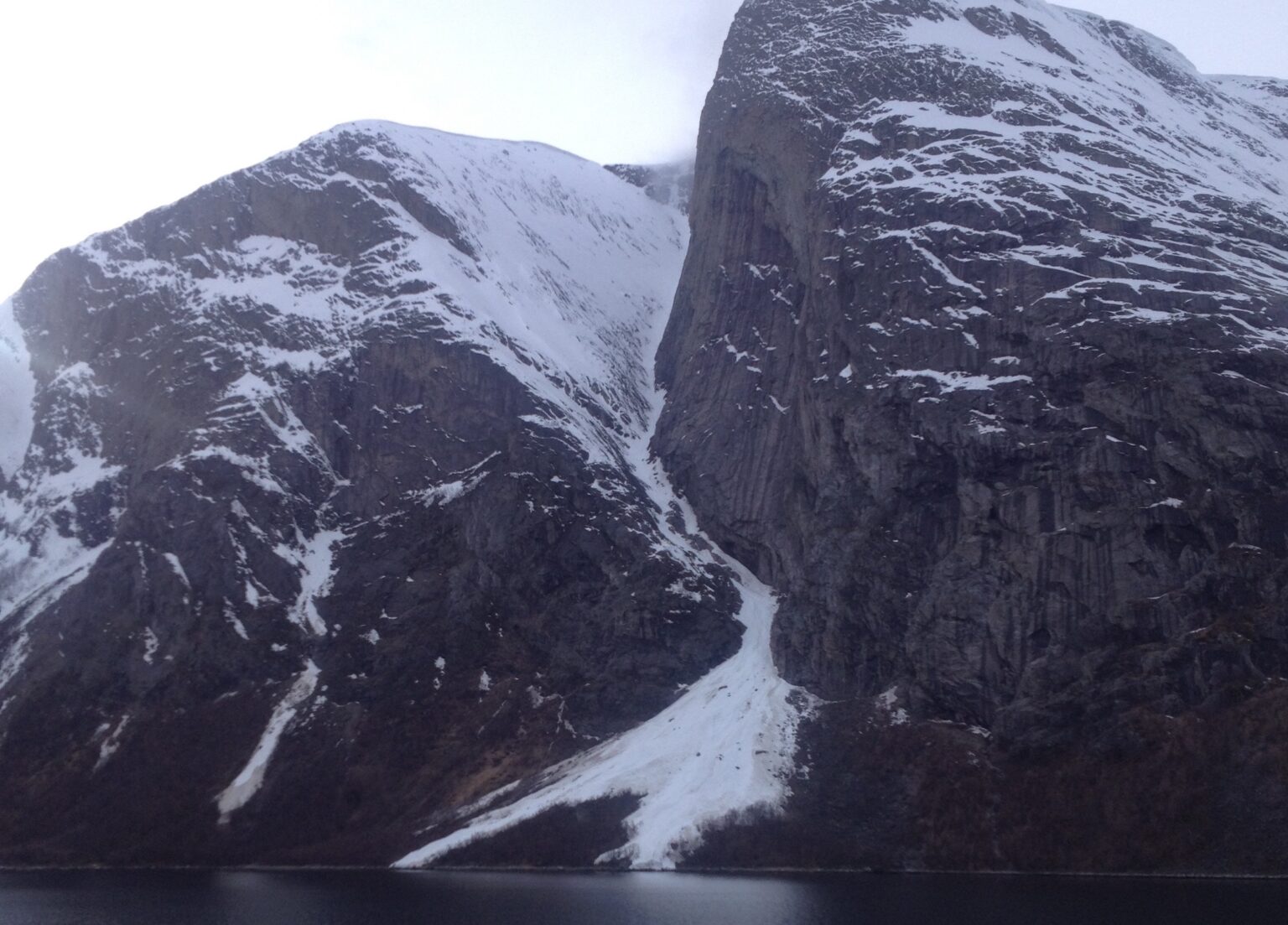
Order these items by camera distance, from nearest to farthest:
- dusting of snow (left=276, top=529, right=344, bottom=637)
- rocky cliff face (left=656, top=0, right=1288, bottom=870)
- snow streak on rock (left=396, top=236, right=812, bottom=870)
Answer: rocky cliff face (left=656, top=0, right=1288, bottom=870) < snow streak on rock (left=396, top=236, right=812, bottom=870) < dusting of snow (left=276, top=529, right=344, bottom=637)

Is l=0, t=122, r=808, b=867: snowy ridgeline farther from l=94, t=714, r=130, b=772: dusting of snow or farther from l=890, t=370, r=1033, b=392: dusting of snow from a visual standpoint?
l=890, t=370, r=1033, b=392: dusting of snow

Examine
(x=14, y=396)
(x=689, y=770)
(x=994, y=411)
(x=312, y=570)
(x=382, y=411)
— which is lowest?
(x=689, y=770)

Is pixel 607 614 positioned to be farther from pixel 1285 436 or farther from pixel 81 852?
pixel 1285 436

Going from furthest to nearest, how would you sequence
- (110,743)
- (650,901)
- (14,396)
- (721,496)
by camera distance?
(14,396)
(721,496)
(110,743)
(650,901)

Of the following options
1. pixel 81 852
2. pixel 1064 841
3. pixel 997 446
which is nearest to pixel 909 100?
pixel 997 446

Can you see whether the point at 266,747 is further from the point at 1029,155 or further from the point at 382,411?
the point at 1029,155

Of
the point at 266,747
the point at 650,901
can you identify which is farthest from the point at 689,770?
the point at 266,747

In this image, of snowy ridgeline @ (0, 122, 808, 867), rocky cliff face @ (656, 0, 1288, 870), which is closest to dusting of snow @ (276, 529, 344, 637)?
snowy ridgeline @ (0, 122, 808, 867)
